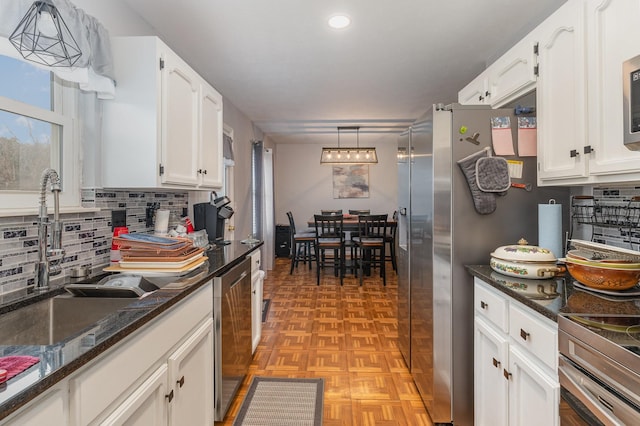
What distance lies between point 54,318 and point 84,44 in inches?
44.4

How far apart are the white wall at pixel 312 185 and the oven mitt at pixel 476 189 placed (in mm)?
5404

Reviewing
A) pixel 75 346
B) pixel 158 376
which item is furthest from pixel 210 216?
pixel 75 346

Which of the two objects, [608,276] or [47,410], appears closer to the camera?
[47,410]

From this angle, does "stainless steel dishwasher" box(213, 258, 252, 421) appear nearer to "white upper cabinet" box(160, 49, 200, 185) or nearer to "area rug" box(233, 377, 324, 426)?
"area rug" box(233, 377, 324, 426)

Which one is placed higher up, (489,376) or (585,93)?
(585,93)

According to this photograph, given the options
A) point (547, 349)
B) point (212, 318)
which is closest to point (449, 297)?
point (547, 349)

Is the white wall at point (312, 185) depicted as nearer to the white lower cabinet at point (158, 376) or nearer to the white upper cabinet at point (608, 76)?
the white lower cabinet at point (158, 376)

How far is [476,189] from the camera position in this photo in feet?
5.70

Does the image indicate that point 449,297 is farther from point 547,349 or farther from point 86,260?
point 86,260

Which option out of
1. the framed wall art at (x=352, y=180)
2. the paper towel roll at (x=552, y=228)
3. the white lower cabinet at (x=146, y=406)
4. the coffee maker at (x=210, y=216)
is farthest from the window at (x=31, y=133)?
the framed wall art at (x=352, y=180)

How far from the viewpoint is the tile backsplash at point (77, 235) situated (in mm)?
1283

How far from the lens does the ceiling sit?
207 centimetres

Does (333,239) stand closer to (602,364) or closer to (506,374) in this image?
(506,374)

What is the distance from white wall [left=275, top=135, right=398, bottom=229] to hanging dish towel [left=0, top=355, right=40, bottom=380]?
21.2 feet
